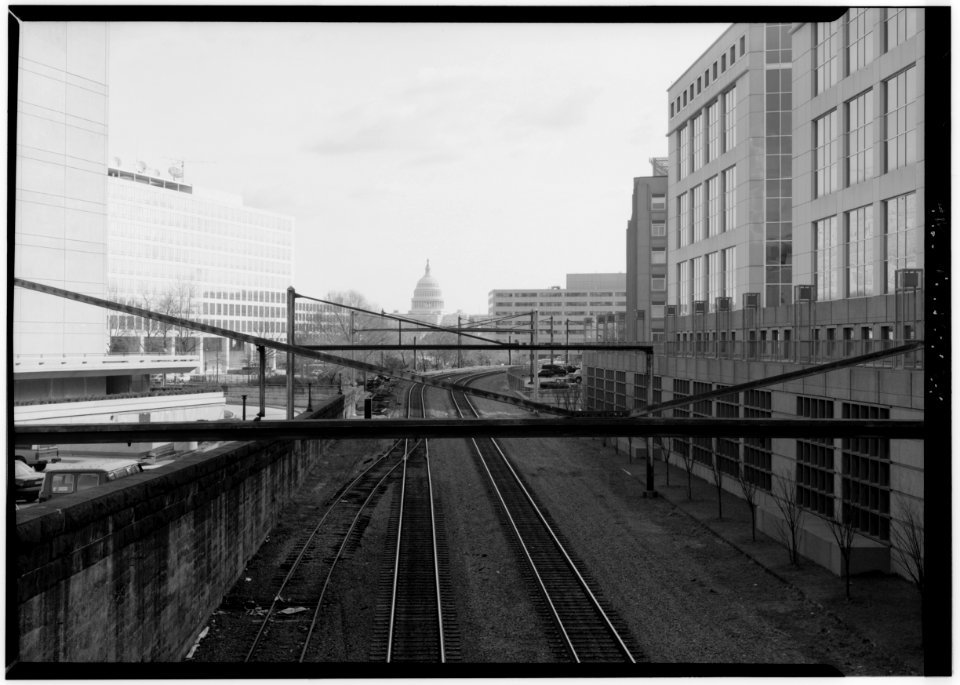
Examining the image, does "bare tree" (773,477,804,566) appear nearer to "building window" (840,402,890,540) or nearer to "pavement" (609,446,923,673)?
"pavement" (609,446,923,673)

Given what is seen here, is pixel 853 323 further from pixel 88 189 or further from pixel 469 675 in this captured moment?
pixel 88 189

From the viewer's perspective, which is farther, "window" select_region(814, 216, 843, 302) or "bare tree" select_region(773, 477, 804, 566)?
"window" select_region(814, 216, 843, 302)

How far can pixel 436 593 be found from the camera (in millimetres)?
11938

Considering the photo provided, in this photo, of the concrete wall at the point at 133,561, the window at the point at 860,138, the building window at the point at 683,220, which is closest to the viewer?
the concrete wall at the point at 133,561

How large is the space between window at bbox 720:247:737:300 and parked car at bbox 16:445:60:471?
59.2 feet

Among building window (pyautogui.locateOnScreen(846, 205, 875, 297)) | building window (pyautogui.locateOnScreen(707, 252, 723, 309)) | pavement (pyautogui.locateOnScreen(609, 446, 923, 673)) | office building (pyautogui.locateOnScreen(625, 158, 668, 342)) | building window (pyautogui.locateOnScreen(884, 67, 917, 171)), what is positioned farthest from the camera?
office building (pyautogui.locateOnScreen(625, 158, 668, 342))

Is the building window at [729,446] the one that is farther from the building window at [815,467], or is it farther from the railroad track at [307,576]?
the railroad track at [307,576]

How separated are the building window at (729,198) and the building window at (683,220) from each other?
3.84ft

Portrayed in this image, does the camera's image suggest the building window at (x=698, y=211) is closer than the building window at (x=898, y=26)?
No

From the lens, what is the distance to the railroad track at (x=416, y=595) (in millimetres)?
9828

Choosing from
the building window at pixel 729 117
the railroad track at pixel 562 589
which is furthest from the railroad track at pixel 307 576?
the building window at pixel 729 117

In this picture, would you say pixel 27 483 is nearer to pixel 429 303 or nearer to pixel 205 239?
pixel 205 239

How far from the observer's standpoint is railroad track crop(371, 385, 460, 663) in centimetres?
983

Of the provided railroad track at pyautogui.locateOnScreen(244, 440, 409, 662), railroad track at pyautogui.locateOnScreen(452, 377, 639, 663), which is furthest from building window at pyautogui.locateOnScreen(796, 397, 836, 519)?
railroad track at pyautogui.locateOnScreen(244, 440, 409, 662)
